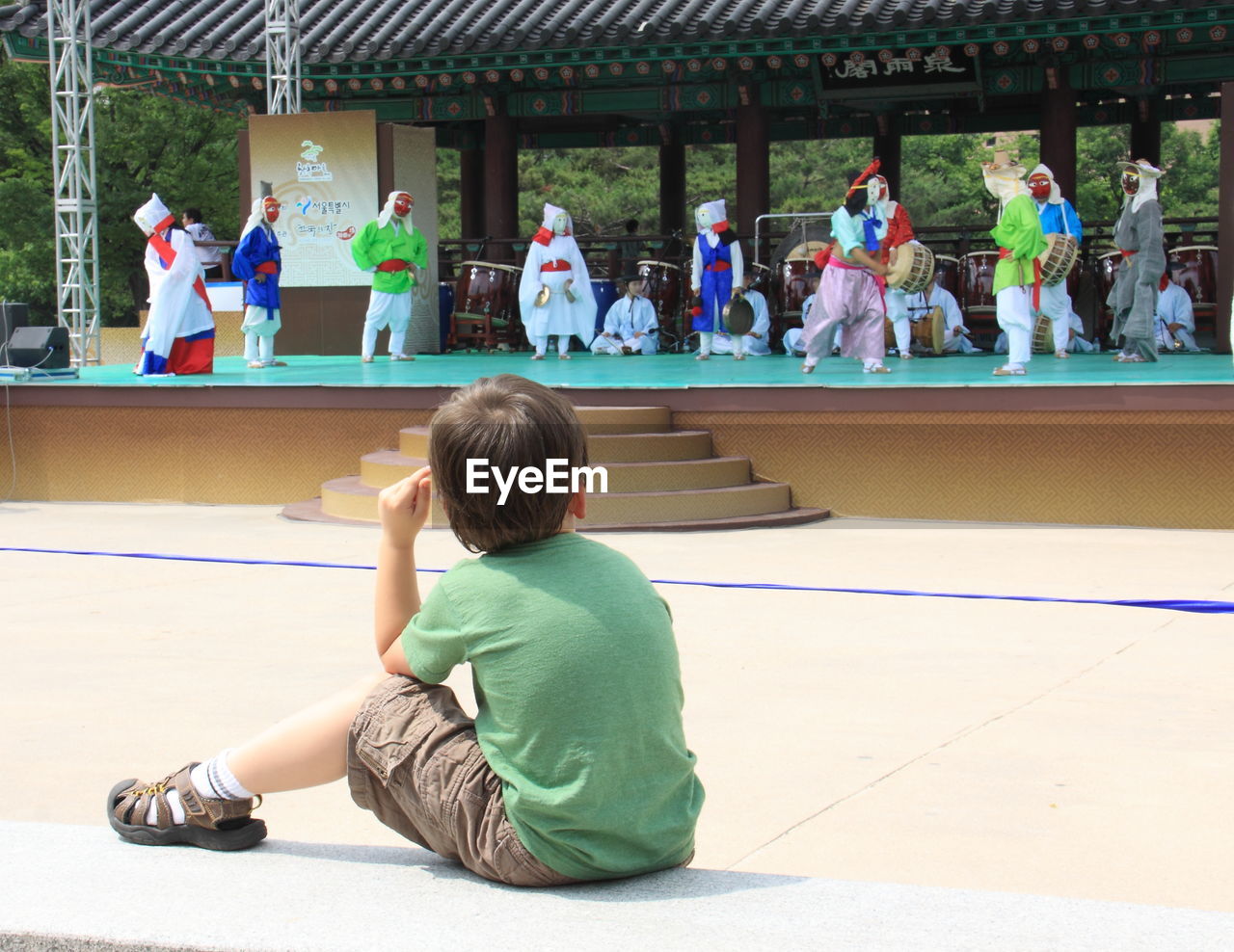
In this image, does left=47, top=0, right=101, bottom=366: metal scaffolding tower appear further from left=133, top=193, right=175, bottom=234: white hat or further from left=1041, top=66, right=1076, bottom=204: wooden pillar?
left=1041, top=66, right=1076, bottom=204: wooden pillar

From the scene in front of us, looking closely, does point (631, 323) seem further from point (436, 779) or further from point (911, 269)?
point (436, 779)

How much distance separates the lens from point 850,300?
11.4 m

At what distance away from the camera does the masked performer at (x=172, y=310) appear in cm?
1246

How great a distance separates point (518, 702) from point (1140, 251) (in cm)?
1005

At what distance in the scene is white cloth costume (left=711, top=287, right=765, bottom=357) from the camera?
14.9 metres

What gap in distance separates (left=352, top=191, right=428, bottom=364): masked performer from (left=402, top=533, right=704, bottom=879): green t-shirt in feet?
37.0

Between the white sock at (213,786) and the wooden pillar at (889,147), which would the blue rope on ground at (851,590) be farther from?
the wooden pillar at (889,147)

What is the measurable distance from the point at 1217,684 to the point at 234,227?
24533 mm

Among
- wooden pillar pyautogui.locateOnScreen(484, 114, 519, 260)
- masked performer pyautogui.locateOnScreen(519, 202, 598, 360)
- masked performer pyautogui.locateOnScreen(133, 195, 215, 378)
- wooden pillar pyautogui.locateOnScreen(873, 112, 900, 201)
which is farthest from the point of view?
wooden pillar pyautogui.locateOnScreen(873, 112, 900, 201)

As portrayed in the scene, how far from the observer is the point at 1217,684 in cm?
481

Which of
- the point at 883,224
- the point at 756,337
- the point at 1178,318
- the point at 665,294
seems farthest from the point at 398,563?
the point at 665,294

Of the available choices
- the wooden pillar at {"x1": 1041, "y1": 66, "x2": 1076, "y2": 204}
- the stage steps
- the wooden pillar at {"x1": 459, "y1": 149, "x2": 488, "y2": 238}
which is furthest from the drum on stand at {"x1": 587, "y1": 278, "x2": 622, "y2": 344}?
the stage steps

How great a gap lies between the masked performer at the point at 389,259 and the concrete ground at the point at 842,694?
5772mm

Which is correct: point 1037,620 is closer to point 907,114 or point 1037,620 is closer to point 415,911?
point 415,911
